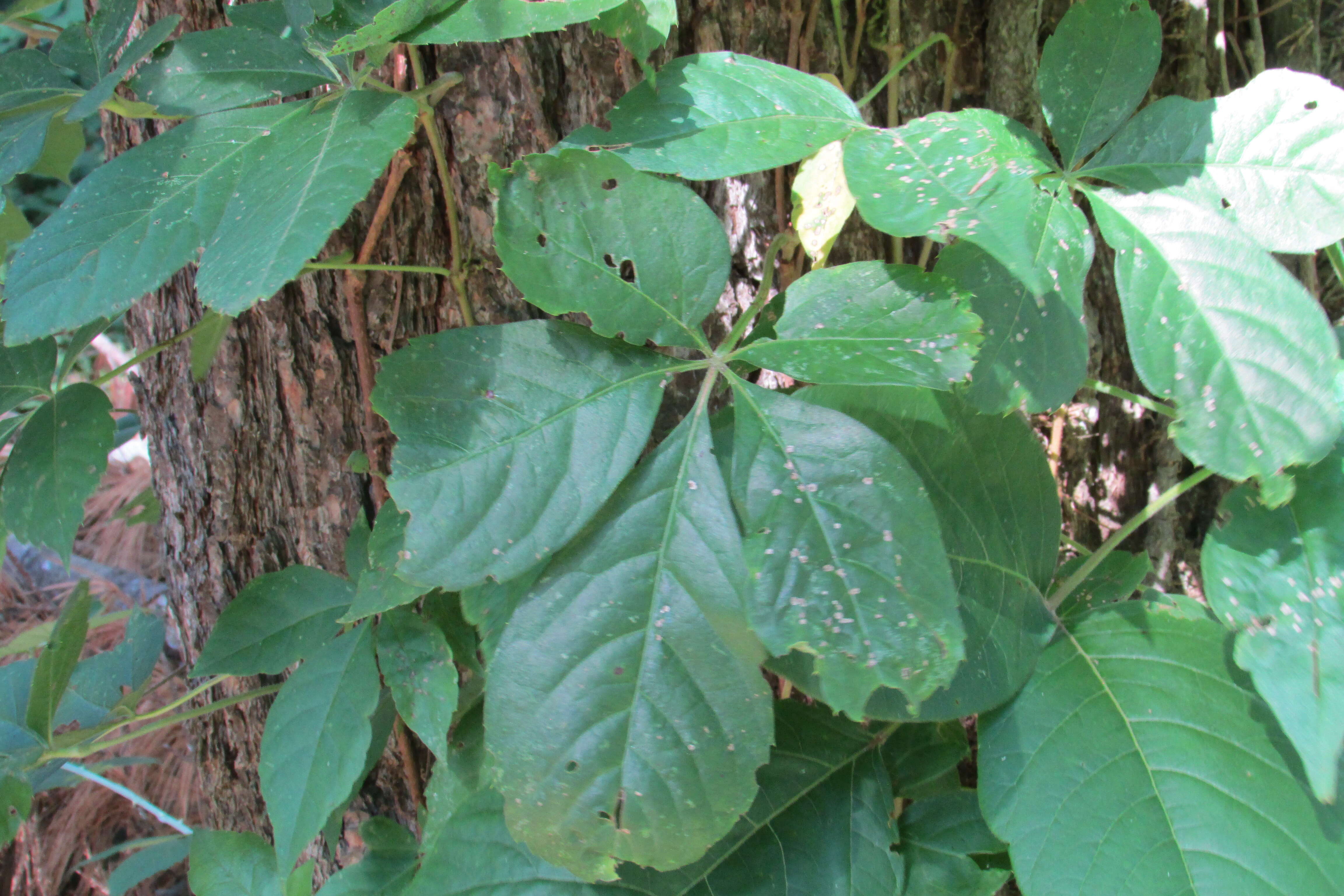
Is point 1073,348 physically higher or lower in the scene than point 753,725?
higher

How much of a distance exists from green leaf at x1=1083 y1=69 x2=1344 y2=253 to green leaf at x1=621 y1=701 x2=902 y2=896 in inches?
23.1

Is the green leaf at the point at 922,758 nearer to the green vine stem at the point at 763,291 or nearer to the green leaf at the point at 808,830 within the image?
the green leaf at the point at 808,830

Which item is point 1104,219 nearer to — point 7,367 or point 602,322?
point 602,322

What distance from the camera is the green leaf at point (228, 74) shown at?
0.70 metres

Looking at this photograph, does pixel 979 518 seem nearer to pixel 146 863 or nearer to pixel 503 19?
pixel 503 19

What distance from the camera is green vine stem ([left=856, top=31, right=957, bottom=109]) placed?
0.88m

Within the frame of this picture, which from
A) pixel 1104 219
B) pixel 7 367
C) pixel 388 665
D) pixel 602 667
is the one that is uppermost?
pixel 1104 219

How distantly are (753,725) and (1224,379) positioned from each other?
44cm

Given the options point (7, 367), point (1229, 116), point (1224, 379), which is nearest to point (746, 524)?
point (1224, 379)

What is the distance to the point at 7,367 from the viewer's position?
35.8 inches

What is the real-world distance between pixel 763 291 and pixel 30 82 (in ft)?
2.38

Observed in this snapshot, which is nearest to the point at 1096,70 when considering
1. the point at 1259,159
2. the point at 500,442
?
the point at 1259,159

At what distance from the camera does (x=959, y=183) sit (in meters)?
0.61

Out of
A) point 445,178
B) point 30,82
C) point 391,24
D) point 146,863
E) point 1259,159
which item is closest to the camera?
point 391,24
